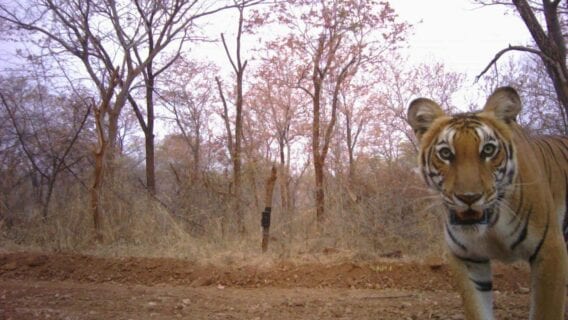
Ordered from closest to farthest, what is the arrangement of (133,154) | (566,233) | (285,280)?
(566,233) < (285,280) < (133,154)

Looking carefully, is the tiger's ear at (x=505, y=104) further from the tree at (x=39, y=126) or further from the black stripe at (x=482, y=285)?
the tree at (x=39, y=126)

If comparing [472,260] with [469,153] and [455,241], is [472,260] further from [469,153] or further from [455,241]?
[469,153]

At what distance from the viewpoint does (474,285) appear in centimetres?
343

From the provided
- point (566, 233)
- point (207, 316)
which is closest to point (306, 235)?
point (207, 316)

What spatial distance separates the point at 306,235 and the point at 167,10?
891cm

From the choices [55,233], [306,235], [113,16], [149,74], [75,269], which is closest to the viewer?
[75,269]

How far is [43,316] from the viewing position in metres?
5.04

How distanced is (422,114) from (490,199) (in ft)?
2.83

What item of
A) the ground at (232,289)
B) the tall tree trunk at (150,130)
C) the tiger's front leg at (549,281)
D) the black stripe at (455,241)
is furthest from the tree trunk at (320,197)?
the tiger's front leg at (549,281)

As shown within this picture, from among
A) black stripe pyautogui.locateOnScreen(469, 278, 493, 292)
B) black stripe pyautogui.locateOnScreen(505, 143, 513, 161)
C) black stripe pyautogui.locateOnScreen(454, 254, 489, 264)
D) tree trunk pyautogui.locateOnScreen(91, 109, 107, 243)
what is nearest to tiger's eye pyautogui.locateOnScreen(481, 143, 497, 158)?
black stripe pyautogui.locateOnScreen(505, 143, 513, 161)

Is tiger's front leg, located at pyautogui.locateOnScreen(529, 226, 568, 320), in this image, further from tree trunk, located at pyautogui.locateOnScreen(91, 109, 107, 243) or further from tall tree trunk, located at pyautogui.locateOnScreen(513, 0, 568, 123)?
tree trunk, located at pyautogui.locateOnScreen(91, 109, 107, 243)

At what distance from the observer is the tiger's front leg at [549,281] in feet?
9.98

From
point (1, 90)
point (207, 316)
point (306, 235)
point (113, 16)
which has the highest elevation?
point (113, 16)

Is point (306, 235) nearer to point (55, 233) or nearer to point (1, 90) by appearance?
point (55, 233)
